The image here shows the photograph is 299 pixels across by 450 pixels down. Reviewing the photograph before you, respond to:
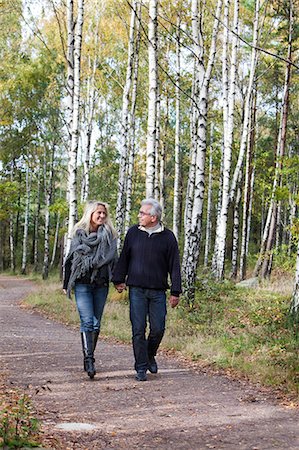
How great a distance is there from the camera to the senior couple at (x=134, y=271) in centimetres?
689

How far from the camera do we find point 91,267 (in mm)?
6898

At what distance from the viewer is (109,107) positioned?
123 feet

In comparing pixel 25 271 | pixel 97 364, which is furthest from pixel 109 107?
pixel 97 364

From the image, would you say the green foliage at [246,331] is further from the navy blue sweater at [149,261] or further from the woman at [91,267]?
the woman at [91,267]

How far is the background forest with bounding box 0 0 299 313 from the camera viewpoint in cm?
1622

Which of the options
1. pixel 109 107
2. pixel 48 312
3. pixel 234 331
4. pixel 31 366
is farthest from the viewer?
pixel 109 107

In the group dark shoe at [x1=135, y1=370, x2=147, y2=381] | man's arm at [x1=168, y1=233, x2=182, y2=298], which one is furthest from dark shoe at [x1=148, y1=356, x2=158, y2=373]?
man's arm at [x1=168, y1=233, x2=182, y2=298]

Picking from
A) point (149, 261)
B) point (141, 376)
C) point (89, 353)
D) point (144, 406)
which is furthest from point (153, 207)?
point (144, 406)

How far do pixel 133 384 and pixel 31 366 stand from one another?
155cm

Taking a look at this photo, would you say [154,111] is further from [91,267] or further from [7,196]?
[7,196]

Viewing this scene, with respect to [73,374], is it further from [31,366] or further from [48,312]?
[48,312]

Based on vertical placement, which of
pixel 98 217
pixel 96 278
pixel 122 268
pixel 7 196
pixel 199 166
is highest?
pixel 7 196

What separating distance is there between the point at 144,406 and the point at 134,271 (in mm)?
1713

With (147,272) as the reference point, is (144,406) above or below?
below
